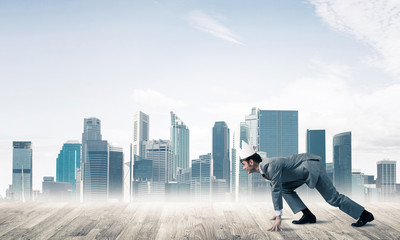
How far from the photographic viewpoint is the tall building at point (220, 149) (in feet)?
195

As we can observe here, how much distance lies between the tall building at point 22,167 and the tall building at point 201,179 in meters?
23.9

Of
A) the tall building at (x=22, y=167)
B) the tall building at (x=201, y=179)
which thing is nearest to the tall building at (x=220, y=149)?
the tall building at (x=201, y=179)

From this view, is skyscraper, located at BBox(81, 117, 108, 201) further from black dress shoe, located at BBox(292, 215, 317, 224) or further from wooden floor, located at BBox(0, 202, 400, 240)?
black dress shoe, located at BBox(292, 215, 317, 224)

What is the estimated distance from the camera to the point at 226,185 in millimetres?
54688

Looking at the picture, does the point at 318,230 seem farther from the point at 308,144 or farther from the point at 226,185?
the point at 226,185

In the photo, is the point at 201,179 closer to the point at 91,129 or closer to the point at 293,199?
the point at 91,129

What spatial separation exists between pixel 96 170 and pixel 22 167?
1086 centimetres

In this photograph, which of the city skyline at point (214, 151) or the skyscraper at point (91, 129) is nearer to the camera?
the city skyline at point (214, 151)

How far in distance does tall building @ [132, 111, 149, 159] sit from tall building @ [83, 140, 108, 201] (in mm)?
4849

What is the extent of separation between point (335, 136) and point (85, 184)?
4122 cm

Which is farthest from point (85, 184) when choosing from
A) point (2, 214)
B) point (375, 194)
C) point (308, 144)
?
point (2, 214)

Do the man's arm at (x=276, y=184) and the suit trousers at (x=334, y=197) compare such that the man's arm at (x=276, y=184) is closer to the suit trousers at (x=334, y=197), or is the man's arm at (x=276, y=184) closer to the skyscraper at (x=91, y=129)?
the suit trousers at (x=334, y=197)

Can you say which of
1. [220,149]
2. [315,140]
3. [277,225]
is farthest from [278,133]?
[277,225]

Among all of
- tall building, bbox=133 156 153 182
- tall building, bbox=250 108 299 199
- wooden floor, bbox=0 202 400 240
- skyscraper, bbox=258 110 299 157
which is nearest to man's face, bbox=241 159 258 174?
wooden floor, bbox=0 202 400 240
